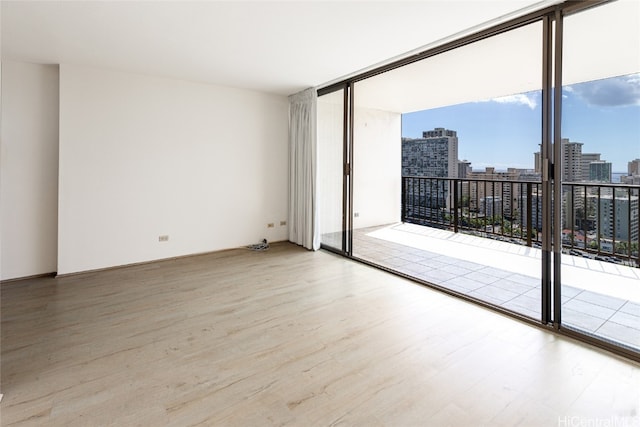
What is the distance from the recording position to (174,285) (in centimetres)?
355

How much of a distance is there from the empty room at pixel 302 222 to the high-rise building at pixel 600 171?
0.6 inches

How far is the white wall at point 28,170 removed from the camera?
3.62m

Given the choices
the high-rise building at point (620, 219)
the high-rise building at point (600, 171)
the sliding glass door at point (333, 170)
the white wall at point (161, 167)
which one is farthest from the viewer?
the sliding glass door at point (333, 170)

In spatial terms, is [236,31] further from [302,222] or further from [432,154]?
[432,154]

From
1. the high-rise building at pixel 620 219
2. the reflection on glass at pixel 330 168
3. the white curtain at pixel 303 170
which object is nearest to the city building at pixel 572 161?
the high-rise building at pixel 620 219

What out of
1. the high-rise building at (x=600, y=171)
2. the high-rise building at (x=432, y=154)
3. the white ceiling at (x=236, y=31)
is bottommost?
the high-rise building at (x=600, y=171)

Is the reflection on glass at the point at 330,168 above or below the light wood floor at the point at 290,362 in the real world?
above

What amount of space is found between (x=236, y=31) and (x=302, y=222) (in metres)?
2.94

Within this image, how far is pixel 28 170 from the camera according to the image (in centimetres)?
373

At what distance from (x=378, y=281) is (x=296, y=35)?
8.49 feet

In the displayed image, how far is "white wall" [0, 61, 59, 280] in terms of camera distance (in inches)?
143

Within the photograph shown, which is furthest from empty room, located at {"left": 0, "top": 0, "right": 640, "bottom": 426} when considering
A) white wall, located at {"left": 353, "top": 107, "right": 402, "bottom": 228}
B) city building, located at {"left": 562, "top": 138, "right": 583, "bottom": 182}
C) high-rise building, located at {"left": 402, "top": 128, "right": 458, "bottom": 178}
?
white wall, located at {"left": 353, "top": 107, "right": 402, "bottom": 228}

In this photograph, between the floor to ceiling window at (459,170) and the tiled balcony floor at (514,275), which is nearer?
the tiled balcony floor at (514,275)

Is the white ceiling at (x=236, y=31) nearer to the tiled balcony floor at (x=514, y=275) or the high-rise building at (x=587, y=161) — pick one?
the high-rise building at (x=587, y=161)
